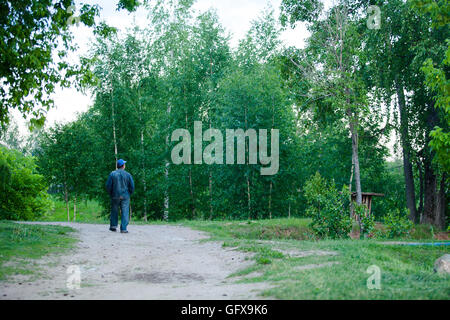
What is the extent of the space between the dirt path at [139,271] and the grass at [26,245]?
310 mm

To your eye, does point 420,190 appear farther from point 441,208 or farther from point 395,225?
point 395,225

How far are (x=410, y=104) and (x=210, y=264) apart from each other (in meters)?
19.9

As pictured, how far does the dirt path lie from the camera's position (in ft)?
18.9

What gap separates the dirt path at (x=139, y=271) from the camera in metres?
5.76

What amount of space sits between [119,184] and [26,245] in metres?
3.68

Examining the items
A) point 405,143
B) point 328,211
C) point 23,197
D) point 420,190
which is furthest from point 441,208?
point 23,197

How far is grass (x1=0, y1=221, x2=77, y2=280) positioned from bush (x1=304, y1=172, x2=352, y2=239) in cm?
876

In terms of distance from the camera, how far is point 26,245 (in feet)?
32.2

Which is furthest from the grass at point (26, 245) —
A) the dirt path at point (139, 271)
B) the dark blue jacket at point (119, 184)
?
the dark blue jacket at point (119, 184)

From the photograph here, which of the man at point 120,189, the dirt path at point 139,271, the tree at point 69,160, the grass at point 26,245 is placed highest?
the tree at point 69,160

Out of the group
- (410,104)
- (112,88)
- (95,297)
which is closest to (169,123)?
(112,88)

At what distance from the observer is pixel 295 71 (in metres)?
22.4

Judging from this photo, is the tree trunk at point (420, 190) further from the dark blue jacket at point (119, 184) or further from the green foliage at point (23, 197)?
the green foliage at point (23, 197)

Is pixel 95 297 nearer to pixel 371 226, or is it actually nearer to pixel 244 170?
pixel 371 226
